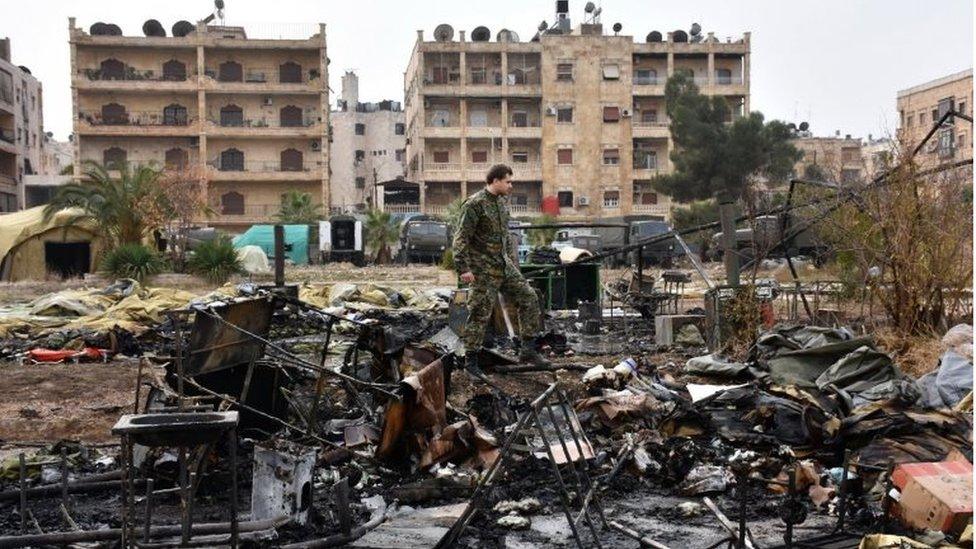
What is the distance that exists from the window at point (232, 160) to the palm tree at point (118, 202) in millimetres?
31218

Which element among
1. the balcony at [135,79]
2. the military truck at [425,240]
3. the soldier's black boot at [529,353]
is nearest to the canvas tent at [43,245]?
the military truck at [425,240]

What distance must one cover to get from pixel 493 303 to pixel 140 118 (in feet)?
178

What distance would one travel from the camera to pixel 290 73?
60062mm

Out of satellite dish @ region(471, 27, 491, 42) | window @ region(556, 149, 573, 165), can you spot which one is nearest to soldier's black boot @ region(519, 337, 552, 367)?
window @ region(556, 149, 573, 165)

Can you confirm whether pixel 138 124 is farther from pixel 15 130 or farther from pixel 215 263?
pixel 215 263

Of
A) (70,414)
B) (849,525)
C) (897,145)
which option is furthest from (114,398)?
(897,145)

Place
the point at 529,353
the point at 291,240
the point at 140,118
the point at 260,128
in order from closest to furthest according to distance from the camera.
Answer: the point at 529,353
the point at 291,240
the point at 140,118
the point at 260,128

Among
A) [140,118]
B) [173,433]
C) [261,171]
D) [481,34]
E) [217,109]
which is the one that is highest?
[481,34]

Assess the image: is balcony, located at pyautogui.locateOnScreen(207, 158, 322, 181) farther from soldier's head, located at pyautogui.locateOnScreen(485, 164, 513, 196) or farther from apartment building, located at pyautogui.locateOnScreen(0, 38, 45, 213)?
soldier's head, located at pyautogui.locateOnScreen(485, 164, 513, 196)

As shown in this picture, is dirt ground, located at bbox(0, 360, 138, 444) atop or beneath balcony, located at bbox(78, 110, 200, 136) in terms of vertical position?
beneath

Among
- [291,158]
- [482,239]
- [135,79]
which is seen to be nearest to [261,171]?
[291,158]

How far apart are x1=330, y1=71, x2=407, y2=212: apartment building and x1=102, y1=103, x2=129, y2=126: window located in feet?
54.9

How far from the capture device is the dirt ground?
7051mm

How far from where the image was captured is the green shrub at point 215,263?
24.4m
